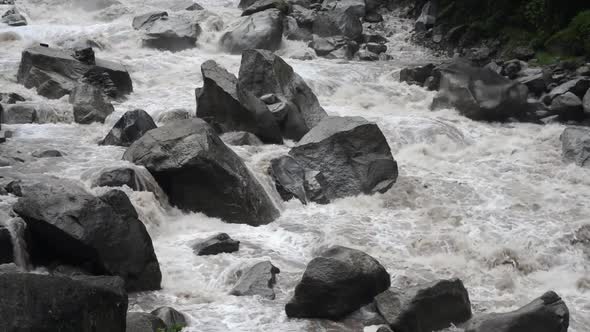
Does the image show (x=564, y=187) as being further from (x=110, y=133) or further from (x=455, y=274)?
(x=110, y=133)

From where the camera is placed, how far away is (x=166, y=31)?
29031mm

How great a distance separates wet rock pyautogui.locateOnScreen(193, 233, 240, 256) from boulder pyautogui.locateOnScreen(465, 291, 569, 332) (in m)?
4.81

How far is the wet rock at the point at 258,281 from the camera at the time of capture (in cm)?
1077

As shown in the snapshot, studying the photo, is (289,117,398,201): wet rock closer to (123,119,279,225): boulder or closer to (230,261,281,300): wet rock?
(123,119,279,225): boulder

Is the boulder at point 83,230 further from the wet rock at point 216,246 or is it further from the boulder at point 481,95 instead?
the boulder at point 481,95

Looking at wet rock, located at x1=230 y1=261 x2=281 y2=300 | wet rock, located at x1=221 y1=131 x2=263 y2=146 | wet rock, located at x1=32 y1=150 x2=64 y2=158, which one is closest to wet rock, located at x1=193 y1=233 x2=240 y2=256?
wet rock, located at x1=230 y1=261 x2=281 y2=300

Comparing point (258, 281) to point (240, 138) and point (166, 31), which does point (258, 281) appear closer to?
point (240, 138)

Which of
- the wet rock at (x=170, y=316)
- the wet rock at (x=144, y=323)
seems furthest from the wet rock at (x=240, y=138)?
the wet rock at (x=144, y=323)

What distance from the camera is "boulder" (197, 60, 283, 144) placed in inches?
722

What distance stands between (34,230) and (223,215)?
15.5 feet

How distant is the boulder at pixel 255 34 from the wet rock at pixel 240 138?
11835 mm

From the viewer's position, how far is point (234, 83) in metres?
18.9

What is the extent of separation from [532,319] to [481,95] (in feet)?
48.0

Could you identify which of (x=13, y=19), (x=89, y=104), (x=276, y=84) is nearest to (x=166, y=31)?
(x=13, y=19)
